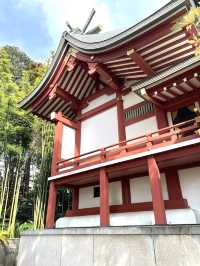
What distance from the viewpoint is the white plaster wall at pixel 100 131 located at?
7.71m

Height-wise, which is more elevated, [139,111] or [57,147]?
[139,111]

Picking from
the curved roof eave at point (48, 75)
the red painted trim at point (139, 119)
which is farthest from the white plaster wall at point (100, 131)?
the curved roof eave at point (48, 75)

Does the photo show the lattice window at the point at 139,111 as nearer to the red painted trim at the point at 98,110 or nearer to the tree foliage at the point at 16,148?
the red painted trim at the point at 98,110

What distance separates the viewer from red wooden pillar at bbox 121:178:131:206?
6.41 metres

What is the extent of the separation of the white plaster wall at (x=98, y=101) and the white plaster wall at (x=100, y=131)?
456mm

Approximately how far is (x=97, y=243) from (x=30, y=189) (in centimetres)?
916

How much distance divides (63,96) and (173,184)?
5245mm

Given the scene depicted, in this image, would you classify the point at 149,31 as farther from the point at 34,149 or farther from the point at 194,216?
the point at 34,149

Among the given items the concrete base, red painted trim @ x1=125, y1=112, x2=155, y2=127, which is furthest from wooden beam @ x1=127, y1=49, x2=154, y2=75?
the concrete base

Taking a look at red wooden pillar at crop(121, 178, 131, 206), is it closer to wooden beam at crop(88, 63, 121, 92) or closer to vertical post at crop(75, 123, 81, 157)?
vertical post at crop(75, 123, 81, 157)

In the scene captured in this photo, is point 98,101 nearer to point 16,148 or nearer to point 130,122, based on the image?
point 130,122

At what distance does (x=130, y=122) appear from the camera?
23.7 ft

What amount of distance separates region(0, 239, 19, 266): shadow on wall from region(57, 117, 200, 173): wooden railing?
344 cm

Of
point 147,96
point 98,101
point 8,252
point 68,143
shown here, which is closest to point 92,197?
point 68,143
